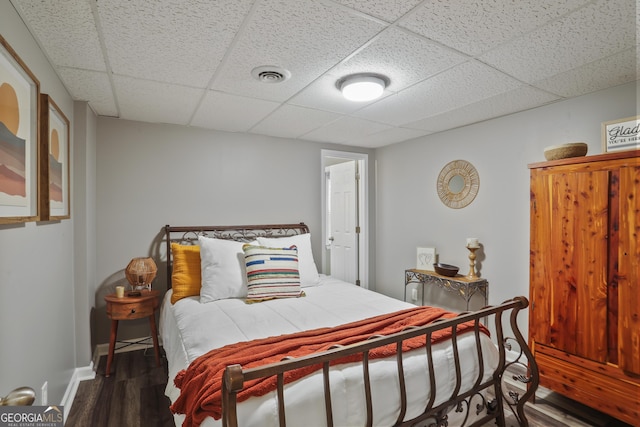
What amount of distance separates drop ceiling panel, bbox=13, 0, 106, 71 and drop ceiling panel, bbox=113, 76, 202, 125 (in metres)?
0.29

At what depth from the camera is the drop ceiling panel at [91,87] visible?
2.11 m

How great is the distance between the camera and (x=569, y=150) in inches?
88.7

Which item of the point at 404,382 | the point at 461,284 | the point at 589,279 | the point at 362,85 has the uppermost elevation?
the point at 362,85

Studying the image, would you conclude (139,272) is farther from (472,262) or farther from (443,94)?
(472,262)

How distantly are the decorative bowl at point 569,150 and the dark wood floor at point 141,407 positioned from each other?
1.77 m

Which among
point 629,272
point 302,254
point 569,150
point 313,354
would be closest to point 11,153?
point 313,354

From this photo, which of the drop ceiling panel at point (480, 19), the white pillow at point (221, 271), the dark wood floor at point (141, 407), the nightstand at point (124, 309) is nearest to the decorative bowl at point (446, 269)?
the dark wood floor at point (141, 407)

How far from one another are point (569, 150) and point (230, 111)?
8.74 ft

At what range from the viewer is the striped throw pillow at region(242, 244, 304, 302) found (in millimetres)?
2680

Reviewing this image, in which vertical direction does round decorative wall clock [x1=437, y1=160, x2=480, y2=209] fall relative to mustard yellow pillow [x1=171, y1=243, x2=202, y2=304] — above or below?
above

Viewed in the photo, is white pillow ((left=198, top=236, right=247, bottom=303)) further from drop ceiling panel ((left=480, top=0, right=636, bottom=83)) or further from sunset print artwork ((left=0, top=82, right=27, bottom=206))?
drop ceiling panel ((left=480, top=0, right=636, bottom=83))

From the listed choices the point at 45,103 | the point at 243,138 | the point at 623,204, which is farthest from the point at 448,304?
the point at 45,103

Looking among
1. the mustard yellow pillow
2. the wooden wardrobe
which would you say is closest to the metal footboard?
the wooden wardrobe

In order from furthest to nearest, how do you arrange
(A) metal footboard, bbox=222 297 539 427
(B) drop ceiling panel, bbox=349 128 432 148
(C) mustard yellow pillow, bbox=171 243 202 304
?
(B) drop ceiling panel, bbox=349 128 432 148 → (C) mustard yellow pillow, bbox=171 243 202 304 → (A) metal footboard, bbox=222 297 539 427
